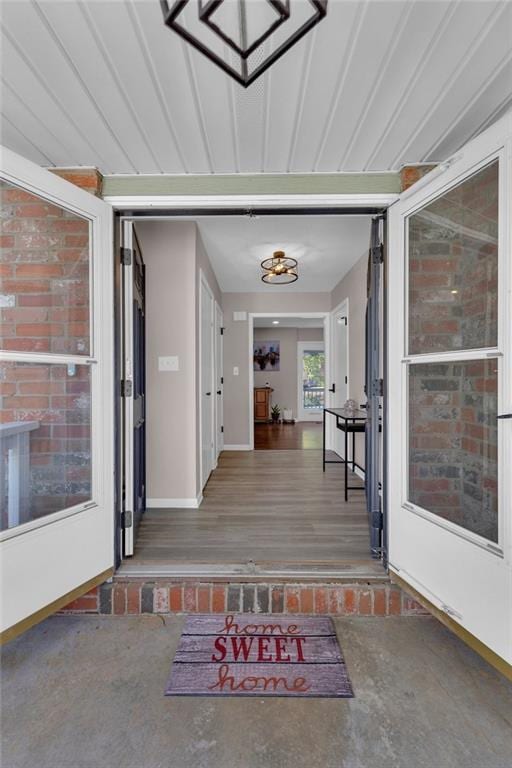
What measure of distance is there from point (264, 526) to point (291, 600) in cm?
65

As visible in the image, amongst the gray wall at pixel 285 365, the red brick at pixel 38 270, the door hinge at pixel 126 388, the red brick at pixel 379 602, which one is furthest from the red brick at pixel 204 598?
the gray wall at pixel 285 365

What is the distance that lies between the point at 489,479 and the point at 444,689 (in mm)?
864

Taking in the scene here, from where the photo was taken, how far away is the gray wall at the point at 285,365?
27.0 feet

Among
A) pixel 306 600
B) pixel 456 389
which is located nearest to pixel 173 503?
pixel 306 600

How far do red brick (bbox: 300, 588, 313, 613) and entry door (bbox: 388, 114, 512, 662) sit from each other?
1.48 feet

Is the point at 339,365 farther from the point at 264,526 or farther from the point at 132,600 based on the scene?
the point at 132,600

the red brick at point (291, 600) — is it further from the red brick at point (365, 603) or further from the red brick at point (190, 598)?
the red brick at point (190, 598)

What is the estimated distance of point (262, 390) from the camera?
788 centimetres

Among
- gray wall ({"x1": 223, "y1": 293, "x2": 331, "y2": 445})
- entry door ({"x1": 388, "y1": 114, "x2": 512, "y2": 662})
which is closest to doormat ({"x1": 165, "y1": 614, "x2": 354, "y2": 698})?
entry door ({"x1": 388, "y1": 114, "x2": 512, "y2": 662})

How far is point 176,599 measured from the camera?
1.79m

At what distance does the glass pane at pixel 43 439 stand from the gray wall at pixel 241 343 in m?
→ 3.36

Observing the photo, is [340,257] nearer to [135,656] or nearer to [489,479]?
Answer: [489,479]

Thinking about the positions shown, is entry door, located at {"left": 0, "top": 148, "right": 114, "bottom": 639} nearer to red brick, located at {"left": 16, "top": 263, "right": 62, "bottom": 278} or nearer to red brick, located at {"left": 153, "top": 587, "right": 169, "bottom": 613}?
red brick, located at {"left": 16, "top": 263, "right": 62, "bottom": 278}

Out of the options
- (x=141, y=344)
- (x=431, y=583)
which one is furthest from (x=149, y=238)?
(x=431, y=583)
